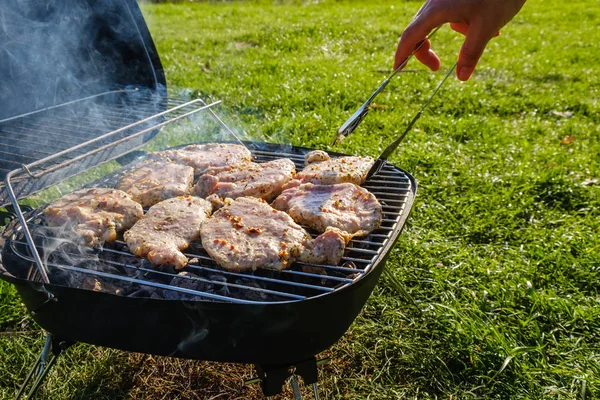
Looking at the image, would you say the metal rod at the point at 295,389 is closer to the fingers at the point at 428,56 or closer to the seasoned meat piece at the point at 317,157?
the seasoned meat piece at the point at 317,157

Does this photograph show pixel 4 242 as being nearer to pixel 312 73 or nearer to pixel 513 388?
pixel 513 388

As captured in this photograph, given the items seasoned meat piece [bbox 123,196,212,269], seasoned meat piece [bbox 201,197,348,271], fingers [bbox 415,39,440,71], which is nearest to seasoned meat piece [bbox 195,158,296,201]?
seasoned meat piece [bbox 123,196,212,269]

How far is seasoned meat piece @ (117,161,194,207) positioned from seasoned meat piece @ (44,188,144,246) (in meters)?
0.12

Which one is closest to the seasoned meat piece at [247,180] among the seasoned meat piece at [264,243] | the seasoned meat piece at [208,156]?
the seasoned meat piece at [208,156]

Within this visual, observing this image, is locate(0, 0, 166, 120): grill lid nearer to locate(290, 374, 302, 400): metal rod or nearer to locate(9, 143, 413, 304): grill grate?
locate(9, 143, 413, 304): grill grate

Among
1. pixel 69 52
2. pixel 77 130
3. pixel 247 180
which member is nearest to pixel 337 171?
pixel 247 180

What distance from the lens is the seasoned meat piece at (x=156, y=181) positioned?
2.80 metres

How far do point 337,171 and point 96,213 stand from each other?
1.29 metres

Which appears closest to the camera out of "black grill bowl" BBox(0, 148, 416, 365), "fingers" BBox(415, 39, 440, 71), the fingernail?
"black grill bowl" BBox(0, 148, 416, 365)

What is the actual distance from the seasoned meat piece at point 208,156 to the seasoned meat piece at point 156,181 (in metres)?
0.09

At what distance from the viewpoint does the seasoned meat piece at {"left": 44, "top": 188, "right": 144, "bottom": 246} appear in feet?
7.87

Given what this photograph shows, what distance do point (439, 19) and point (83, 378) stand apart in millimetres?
2756

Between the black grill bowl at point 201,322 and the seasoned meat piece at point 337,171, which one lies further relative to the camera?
the seasoned meat piece at point 337,171

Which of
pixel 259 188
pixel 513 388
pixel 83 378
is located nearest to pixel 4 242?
pixel 83 378
